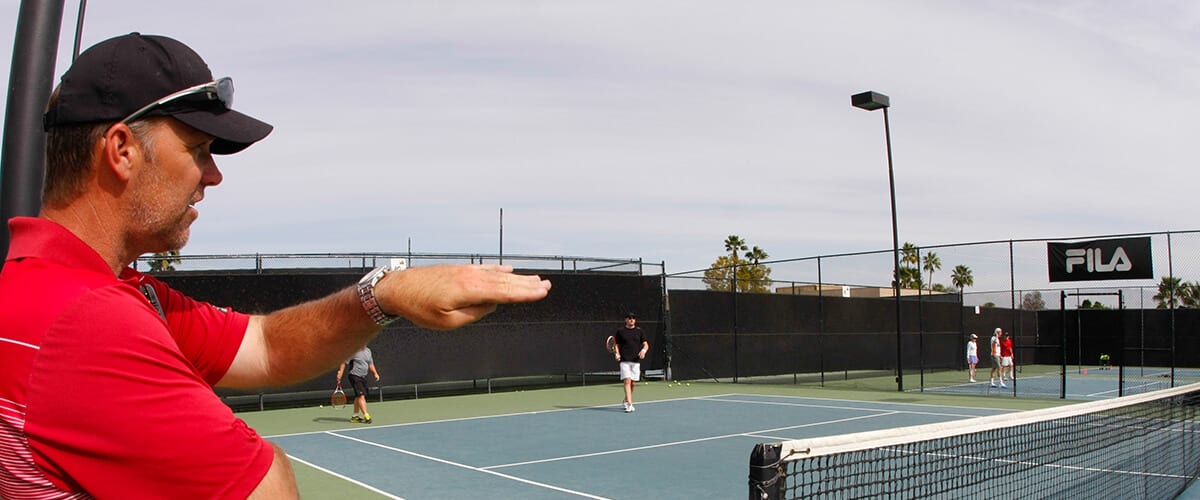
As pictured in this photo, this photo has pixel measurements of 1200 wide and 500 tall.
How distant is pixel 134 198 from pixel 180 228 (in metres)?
0.09

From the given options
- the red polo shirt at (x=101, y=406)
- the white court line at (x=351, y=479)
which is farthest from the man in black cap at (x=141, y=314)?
the white court line at (x=351, y=479)

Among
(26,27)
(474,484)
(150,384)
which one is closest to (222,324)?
(150,384)

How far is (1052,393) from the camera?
69.6ft

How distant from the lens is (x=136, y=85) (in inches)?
50.5

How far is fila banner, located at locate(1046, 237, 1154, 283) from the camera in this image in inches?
755

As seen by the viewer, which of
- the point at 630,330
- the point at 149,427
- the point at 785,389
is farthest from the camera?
the point at 785,389

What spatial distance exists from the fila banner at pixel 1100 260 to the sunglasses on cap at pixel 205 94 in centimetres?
2126

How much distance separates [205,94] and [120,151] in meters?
0.15

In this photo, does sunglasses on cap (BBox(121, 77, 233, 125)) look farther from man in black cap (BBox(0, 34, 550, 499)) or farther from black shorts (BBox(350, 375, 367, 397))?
black shorts (BBox(350, 375, 367, 397))

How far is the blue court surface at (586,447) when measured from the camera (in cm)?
938

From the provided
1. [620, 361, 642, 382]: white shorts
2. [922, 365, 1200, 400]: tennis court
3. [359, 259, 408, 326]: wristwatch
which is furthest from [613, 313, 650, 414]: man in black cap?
[359, 259, 408, 326]: wristwatch

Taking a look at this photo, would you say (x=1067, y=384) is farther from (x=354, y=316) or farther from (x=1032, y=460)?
(x=354, y=316)

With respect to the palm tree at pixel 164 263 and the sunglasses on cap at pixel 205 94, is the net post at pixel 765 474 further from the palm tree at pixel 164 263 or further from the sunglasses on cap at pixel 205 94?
the palm tree at pixel 164 263

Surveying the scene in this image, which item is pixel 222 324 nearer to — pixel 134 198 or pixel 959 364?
pixel 134 198
